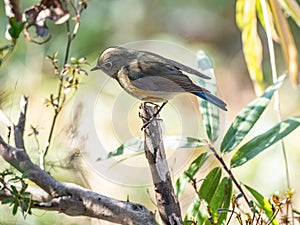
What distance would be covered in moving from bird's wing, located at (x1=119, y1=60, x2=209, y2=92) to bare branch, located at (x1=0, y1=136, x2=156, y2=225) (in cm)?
16

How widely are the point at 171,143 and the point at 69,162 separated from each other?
16 centimetres

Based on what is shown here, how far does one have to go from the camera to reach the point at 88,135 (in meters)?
1.06

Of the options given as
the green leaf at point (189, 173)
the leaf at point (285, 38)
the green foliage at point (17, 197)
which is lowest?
the green foliage at point (17, 197)

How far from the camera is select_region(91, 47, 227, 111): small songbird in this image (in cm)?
88

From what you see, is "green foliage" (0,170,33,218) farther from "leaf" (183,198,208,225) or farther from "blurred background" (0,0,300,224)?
"leaf" (183,198,208,225)

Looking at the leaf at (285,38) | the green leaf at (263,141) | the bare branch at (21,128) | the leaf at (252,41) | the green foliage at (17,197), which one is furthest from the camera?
the leaf at (252,41)

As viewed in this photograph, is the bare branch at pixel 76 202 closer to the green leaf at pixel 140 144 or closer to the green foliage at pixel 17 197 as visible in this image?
the green foliage at pixel 17 197

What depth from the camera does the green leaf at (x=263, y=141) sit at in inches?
40.6

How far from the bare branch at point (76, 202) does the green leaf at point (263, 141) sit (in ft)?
0.75

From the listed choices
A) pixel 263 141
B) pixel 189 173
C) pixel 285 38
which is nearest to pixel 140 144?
pixel 189 173

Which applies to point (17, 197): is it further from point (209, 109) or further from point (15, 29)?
point (209, 109)

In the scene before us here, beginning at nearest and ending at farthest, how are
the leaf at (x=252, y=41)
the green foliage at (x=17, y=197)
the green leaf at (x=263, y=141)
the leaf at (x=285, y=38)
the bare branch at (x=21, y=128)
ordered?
the green foliage at (x=17, y=197) < the bare branch at (x=21, y=128) < the green leaf at (x=263, y=141) < the leaf at (x=285, y=38) < the leaf at (x=252, y=41)

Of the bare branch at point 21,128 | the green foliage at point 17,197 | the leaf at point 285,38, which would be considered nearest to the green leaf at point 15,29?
the bare branch at point 21,128

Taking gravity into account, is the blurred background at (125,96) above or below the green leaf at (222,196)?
above
